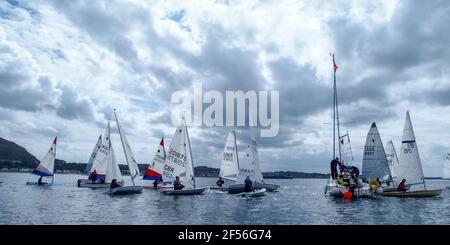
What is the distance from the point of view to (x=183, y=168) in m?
46.6

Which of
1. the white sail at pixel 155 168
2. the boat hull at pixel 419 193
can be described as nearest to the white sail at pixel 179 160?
the white sail at pixel 155 168

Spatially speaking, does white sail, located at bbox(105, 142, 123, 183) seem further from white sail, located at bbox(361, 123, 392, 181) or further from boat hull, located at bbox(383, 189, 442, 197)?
boat hull, located at bbox(383, 189, 442, 197)

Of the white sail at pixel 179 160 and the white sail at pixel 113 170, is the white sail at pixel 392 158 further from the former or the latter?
the white sail at pixel 113 170

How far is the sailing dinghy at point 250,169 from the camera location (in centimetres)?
5012

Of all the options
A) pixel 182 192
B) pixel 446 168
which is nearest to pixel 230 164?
pixel 182 192

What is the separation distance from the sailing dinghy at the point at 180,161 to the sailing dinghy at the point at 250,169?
5.94m

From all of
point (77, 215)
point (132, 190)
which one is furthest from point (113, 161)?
point (77, 215)

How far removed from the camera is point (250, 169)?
172 ft

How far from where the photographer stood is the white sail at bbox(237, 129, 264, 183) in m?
51.8

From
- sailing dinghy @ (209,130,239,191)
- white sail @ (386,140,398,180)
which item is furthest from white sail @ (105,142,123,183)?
white sail @ (386,140,398,180)

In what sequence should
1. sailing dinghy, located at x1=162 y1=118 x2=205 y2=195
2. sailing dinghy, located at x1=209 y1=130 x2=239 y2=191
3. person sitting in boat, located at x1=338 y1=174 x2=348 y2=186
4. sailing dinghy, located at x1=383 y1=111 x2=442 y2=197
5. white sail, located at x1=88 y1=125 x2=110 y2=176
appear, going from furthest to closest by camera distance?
white sail, located at x1=88 y1=125 x2=110 y2=176, sailing dinghy, located at x1=209 y1=130 x2=239 y2=191, sailing dinghy, located at x1=162 y1=118 x2=205 y2=195, sailing dinghy, located at x1=383 y1=111 x2=442 y2=197, person sitting in boat, located at x1=338 y1=174 x2=348 y2=186

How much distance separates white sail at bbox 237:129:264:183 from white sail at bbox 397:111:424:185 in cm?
1803
